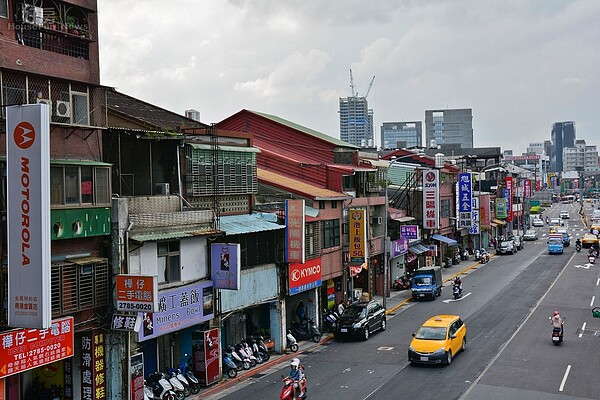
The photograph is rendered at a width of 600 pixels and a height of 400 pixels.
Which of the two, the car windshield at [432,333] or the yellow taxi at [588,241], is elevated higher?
the yellow taxi at [588,241]

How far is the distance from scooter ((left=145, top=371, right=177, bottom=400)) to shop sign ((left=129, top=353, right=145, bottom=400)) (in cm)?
67

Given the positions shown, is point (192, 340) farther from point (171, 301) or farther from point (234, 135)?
point (234, 135)

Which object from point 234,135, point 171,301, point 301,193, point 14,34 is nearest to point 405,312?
point 301,193

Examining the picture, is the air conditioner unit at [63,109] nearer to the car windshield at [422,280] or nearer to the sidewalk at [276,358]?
the sidewalk at [276,358]

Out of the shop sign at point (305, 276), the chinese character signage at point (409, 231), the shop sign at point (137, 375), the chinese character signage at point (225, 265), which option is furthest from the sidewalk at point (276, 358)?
the chinese character signage at point (409, 231)

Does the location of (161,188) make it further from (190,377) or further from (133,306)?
(190,377)

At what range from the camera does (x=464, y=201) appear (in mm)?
68375

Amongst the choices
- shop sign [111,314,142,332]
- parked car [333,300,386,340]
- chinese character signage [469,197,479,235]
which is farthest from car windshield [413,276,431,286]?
shop sign [111,314,142,332]

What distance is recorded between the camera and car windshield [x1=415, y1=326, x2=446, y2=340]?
94.8 ft

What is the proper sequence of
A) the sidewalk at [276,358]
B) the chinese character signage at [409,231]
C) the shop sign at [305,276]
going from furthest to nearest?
the chinese character signage at [409,231], the shop sign at [305,276], the sidewalk at [276,358]

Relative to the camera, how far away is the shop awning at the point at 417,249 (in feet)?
183

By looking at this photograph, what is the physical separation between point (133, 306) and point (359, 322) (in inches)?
605

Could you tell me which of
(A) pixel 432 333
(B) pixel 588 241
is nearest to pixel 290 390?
(A) pixel 432 333

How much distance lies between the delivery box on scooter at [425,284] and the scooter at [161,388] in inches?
1010
